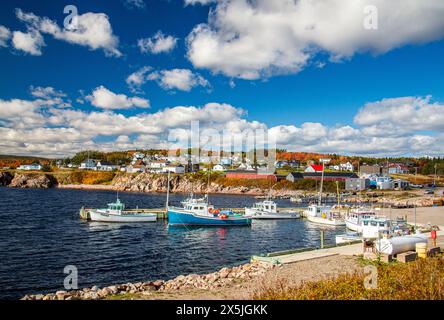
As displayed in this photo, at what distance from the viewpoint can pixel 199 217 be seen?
158ft

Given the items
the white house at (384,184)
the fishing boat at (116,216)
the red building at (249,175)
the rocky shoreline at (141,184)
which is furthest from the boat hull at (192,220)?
the white house at (384,184)

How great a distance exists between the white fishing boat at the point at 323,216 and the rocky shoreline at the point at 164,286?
1350 inches

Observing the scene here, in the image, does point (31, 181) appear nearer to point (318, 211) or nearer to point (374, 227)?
point (318, 211)

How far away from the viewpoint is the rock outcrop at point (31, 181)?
143375mm

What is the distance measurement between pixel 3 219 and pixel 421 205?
80.2 metres

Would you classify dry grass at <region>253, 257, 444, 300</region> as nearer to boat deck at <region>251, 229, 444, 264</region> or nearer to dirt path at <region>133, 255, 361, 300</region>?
dirt path at <region>133, 255, 361, 300</region>

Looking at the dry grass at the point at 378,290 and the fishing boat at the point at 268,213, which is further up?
the dry grass at the point at 378,290

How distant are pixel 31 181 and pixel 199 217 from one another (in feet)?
402

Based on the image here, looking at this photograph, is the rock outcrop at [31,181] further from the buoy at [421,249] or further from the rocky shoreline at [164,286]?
the buoy at [421,249]

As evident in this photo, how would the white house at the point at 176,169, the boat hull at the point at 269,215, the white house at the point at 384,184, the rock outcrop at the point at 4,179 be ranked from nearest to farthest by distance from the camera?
1. the boat hull at the point at 269,215
2. the white house at the point at 384,184
3. the rock outcrop at the point at 4,179
4. the white house at the point at 176,169

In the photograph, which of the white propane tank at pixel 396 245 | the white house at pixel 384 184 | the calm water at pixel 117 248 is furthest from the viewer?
the white house at pixel 384 184

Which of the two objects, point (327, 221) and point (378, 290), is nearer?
point (378, 290)

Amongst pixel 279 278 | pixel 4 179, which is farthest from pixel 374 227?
pixel 4 179
